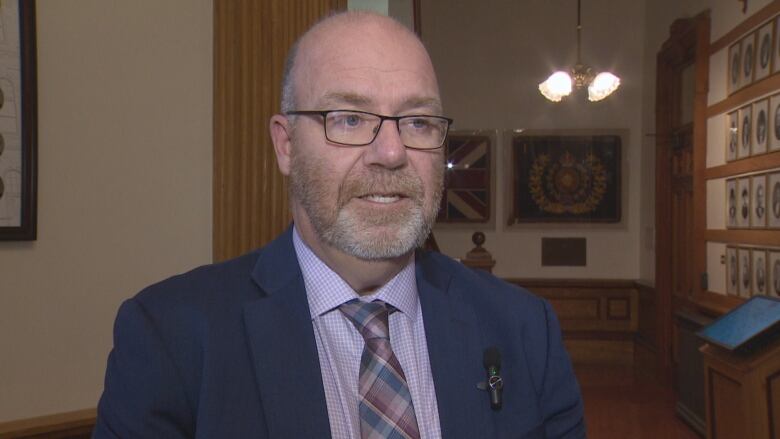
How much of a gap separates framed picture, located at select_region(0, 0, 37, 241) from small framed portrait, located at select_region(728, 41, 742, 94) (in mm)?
5400

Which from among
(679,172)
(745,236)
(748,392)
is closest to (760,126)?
(745,236)

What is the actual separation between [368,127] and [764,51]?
191 inches

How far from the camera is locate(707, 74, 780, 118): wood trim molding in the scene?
205 inches

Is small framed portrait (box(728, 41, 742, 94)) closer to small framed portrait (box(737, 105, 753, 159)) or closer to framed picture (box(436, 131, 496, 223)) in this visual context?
small framed portrait (box(737, 105, 753, 159))

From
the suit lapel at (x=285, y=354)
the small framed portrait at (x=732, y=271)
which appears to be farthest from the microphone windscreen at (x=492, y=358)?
the small framed portrait at (x=732, y=271)

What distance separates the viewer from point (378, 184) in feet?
4.79

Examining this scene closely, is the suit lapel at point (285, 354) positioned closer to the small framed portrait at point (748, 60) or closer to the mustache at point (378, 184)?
the mustache at point (378, 184)

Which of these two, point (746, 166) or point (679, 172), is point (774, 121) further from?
point (679, 172)

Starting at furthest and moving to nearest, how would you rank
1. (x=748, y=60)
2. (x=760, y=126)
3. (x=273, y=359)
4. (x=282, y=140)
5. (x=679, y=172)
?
(x=679, y=172), (x=748, y=60), (x=760, y=126), (x=282, y=140), (x=273, y=359)

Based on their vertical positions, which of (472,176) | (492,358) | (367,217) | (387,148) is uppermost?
(472,176)

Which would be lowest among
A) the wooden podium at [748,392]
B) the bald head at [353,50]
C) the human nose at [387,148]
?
the wooden podium at [748,392]

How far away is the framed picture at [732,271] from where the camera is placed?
19.5ft

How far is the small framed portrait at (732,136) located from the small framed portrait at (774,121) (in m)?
0.66

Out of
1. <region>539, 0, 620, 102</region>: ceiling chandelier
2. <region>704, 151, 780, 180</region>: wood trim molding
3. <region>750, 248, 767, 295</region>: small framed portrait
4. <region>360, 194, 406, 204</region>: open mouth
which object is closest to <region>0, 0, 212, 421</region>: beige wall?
<region>360, 194, 406, 204</region>: open mouth
